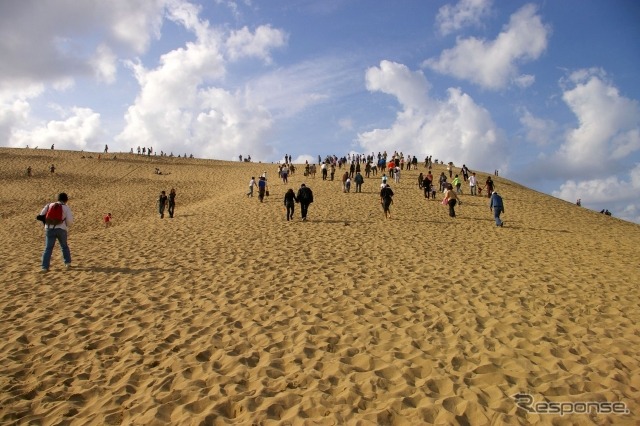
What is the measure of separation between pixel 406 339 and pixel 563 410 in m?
2.31

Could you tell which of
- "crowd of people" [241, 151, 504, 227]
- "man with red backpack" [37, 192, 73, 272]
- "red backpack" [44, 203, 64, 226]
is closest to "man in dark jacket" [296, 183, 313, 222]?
"crowd of people" [241, 151, 504, 227]

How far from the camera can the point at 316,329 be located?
22.3 ft

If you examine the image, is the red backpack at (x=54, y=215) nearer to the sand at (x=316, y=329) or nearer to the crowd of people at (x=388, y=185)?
the sand at (x=316, y=329)

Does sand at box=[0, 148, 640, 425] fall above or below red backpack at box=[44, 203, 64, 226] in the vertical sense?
below

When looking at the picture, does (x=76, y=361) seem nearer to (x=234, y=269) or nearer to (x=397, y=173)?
(x=234, y=269)

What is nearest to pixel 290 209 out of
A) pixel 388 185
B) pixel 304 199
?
pixel 304 199

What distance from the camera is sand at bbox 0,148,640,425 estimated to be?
4699 mm

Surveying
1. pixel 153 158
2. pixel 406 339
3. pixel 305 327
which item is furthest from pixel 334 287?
pixel 153 158

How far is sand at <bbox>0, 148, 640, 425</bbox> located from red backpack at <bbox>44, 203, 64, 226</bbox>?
4.56 ft

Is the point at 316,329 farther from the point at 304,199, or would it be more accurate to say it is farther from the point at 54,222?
the point at 304,199

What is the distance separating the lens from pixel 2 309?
763 cm

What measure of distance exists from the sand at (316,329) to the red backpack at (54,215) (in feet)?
4.56

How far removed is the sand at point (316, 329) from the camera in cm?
470

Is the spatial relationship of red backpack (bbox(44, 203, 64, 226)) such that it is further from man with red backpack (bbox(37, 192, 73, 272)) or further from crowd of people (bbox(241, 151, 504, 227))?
crowd of people (bbox(241, 151, 504, 227))
